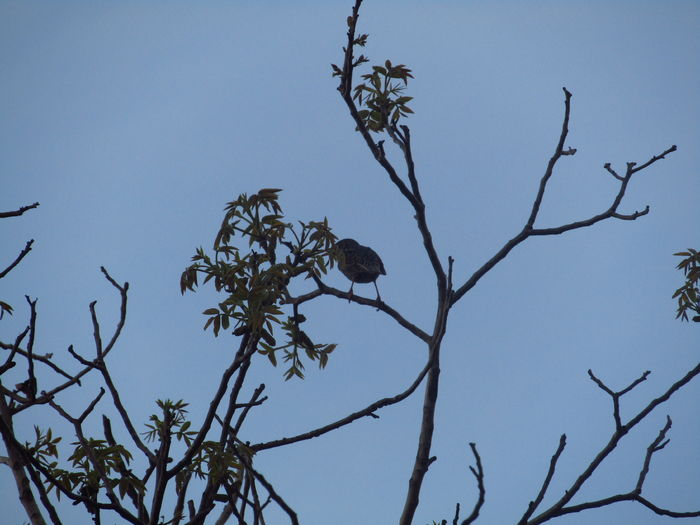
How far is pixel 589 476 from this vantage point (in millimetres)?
4070

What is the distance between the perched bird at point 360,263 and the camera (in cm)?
992

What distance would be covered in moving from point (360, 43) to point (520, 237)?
1.93 metres

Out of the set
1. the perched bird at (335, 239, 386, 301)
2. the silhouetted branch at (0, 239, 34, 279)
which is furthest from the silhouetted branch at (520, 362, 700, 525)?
the perched bird at (335, 239, 386, 301)

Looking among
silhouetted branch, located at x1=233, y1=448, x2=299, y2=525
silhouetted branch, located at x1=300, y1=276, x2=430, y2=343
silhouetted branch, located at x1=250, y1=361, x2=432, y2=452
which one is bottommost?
silhouetted branch, located at x1=233, y1=448, x2=299, y2=525

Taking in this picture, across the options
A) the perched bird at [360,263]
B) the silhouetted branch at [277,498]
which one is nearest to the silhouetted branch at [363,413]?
the silhouetted branch at [277,498]

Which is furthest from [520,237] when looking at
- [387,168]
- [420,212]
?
[387,168]

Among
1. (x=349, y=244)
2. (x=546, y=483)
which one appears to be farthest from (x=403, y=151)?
(x=349, y=244)

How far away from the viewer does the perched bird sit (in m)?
9.92

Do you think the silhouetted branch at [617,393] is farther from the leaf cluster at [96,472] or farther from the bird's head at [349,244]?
the bird's head at [349,244]

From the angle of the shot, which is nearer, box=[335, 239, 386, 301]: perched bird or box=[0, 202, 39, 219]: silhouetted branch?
box=[0, 202, 39, 219]: silhouetted branch

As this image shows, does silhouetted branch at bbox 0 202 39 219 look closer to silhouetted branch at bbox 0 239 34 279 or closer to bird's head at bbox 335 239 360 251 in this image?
silhouetted branch at bbox 0 239 34 279

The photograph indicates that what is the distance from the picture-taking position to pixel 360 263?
388 inches

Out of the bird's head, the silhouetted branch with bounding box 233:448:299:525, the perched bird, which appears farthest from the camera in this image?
the bird's head

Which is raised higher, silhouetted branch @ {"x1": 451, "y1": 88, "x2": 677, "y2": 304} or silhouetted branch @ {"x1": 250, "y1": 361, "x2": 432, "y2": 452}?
silhouetted branch @ {"x1": 451, "y1": 88, "x2": 677, "y2": 304}
